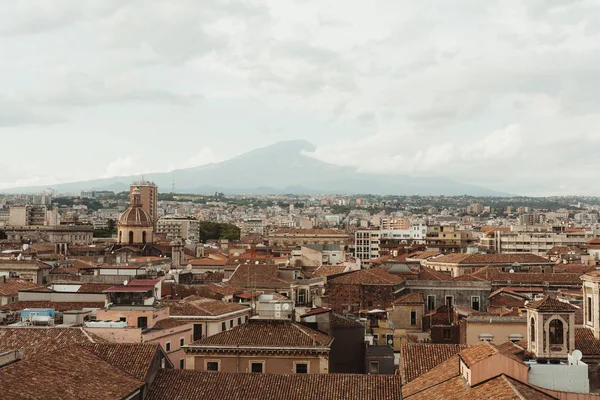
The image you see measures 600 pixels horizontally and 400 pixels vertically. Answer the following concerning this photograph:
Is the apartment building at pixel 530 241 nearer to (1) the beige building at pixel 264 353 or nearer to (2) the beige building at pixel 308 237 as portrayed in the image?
(2) the beige building at pixel 308 237

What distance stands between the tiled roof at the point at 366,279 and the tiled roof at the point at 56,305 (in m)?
16.4

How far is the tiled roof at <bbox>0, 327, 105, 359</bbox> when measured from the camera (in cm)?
2760

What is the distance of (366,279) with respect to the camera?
168ft

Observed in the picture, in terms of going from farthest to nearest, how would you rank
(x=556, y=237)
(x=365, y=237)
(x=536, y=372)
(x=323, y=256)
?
(x=365, y=237) → (x=556, y=237) → (x=323, y=256) → (x=536, y=372)

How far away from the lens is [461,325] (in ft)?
120

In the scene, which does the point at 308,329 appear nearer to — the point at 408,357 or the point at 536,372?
the point at 408,357

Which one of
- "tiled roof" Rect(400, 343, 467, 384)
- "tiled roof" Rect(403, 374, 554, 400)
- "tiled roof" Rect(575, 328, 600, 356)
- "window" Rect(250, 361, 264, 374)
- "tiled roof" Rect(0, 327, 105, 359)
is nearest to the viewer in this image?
"tiled roof" Rect(403, 374, 554, 400)

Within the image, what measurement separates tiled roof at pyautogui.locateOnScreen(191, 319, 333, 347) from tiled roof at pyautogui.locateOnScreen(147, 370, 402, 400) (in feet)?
12.1

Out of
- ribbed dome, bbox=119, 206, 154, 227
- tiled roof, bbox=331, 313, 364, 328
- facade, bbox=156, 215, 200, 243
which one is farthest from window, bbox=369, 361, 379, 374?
facade, bbox=156, 215, 200, 243

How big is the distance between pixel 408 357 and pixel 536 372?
540 centimetres

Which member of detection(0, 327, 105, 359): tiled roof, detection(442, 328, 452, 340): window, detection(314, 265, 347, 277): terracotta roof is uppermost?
detection(0, 327, 105, 359): tiled roof

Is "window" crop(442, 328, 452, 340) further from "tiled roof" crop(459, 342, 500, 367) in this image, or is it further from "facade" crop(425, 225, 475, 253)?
"facade" crop(425, 225, 475, 253)

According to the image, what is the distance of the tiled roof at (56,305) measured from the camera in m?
38.2

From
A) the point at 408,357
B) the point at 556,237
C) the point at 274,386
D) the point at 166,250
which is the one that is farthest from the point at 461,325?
the point at 556,237
